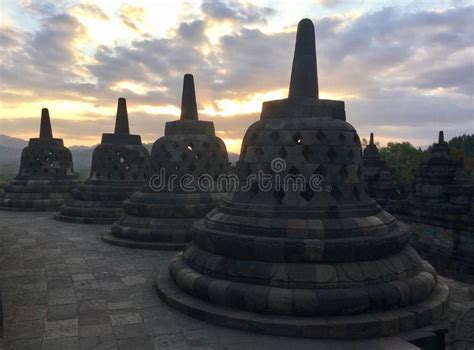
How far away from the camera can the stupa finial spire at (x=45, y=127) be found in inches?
781

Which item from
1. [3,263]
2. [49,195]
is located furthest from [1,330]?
[49,195]

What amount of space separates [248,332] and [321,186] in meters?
2.59

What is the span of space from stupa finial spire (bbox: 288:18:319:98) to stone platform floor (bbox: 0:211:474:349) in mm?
4180

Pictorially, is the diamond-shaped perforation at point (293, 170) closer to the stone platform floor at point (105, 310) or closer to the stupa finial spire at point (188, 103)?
the stone platform floor at point (105, 310)

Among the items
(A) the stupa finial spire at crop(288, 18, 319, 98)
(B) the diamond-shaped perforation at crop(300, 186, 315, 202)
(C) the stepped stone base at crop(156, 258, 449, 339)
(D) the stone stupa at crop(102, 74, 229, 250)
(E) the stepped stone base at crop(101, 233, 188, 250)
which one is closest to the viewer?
(C) the stepped stone base at crop(156, 258, 449, 339)

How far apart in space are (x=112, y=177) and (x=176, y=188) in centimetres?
525

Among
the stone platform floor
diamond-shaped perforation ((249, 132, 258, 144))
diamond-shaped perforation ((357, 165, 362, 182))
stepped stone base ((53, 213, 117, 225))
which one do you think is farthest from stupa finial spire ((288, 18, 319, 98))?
stepped stone base ((53, 213, 117, 225))

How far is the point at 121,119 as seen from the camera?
16109 millimetres

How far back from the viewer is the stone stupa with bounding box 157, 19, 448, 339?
5.30 m

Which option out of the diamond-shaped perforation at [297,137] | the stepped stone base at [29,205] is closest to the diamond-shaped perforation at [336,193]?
the diamond-shaped perforation at [297,137]

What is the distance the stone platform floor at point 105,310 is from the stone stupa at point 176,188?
0.89 metres

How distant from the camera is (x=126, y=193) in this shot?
15.6m

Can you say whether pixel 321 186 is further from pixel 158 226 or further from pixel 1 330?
pixel 158 226

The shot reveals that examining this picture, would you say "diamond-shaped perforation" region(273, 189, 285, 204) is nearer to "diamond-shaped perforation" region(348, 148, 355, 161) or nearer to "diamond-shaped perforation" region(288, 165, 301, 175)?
"diamond-shaped perforation" region(288, 165, 301, 175)
